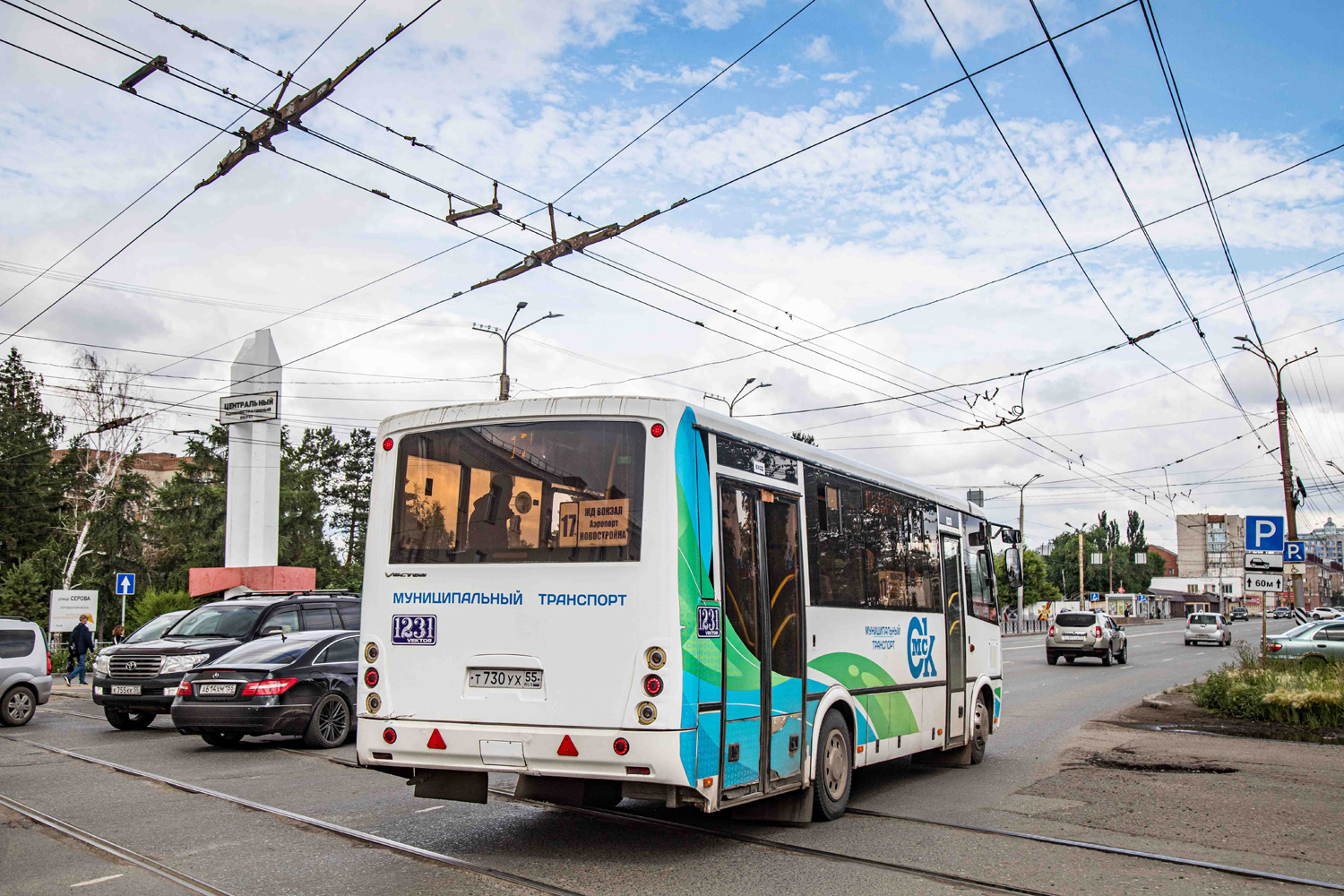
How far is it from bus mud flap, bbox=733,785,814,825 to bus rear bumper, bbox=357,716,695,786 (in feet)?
5.92

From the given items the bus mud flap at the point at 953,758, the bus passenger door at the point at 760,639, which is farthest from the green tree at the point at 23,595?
the bus passenger door at the point at 760,639

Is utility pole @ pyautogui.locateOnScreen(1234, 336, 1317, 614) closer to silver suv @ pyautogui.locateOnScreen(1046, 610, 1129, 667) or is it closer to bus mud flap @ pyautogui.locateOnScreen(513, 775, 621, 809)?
silver suv @ pyautogui.locateOnScreen(1046, 610, 1129, 667)

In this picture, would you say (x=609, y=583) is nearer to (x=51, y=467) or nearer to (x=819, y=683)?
(x=819, y=683)

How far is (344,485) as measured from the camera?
84.7m

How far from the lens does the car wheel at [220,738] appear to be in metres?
13.5

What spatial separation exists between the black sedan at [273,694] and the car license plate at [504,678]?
5.98 m

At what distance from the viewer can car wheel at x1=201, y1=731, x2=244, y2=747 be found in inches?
531

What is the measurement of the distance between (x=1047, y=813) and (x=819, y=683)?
234cm

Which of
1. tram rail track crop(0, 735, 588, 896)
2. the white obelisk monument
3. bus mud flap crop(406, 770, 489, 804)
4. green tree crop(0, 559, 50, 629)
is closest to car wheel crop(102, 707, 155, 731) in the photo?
tram rail track crop(0, 735, 588, 896)

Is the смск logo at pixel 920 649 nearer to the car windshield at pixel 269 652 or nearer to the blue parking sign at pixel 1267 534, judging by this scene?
the car windshield at pixel 269 652

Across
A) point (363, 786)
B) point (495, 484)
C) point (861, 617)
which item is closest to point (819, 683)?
point (861, 617)

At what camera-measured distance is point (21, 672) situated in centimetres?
1633

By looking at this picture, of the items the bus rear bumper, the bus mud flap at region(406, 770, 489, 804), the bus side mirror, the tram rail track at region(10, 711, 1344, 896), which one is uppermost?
the bus side mirror

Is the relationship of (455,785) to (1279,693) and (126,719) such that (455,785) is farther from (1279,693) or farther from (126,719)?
(1279,693)
